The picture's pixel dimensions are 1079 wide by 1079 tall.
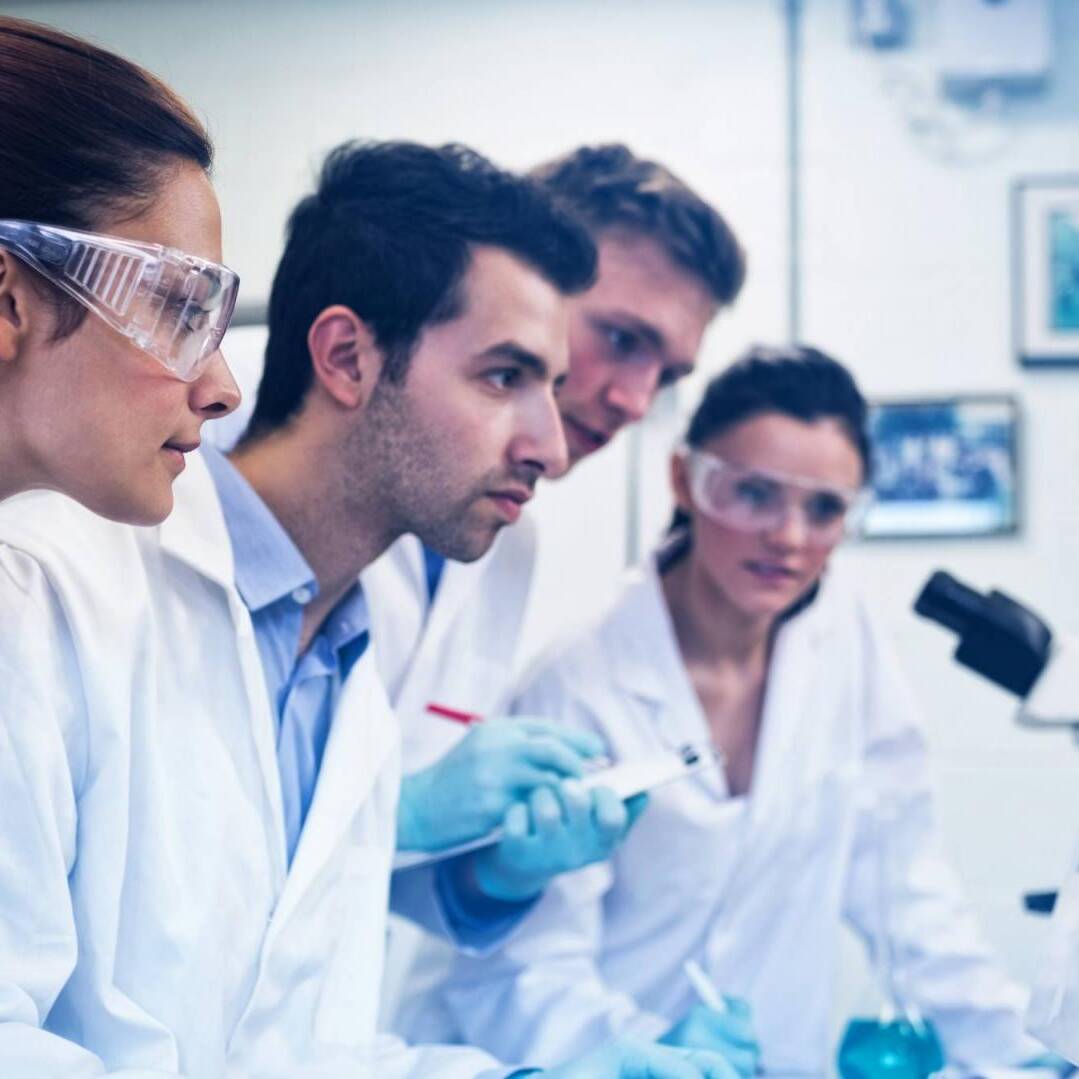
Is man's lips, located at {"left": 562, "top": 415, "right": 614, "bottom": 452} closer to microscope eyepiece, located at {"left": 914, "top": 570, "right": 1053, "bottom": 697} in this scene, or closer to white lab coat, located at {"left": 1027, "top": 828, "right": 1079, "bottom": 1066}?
microscope eyepiece, located at {"left": 914, "top": 570, "right": 1053, "bottom": 697}

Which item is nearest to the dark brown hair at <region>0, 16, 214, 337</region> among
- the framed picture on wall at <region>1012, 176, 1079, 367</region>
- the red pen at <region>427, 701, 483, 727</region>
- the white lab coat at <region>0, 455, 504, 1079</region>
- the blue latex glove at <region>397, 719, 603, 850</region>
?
the white lab coat at <region>0, 455, 504, 1079</region>

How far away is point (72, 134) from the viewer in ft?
2.94

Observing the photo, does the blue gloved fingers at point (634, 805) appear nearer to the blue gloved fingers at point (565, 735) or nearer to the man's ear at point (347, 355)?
the blue gloved fingers at point (565, 735)

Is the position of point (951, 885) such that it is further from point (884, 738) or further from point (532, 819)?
point (532, 819)

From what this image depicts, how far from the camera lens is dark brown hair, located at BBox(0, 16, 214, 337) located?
0.88 metres

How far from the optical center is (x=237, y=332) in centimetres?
164

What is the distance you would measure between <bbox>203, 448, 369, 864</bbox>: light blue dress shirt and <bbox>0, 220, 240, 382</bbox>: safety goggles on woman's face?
339mm

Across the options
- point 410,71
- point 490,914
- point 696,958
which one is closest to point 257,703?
point 490,914

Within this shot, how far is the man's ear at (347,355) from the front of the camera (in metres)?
A: 1.37

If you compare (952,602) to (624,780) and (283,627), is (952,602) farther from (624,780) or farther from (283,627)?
(283,627)

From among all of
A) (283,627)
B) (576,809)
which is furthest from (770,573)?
(283,627)

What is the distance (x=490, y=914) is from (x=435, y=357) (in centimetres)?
71

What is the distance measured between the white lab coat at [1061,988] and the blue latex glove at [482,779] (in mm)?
579

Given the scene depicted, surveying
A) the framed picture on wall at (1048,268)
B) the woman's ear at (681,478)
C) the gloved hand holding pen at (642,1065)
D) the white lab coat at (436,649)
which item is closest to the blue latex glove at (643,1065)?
the gloved hand holding pen at (642,1065)
